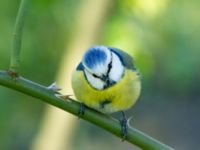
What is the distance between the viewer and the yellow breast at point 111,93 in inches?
76.0

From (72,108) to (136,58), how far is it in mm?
1477

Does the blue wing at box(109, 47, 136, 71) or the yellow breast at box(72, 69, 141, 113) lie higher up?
the blue wing at box(109, 47, 136, 71)

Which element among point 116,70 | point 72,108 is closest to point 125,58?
point 116,70

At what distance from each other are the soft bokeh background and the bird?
0.63 metres

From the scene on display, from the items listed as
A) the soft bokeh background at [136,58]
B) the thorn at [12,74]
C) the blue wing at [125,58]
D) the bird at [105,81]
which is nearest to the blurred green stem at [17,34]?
the thorn at [12,74]

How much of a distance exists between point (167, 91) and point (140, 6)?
284 centimetres

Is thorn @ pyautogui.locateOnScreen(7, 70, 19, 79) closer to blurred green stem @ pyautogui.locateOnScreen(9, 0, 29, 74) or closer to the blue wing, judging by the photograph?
blurred green stem @ pyautogui.locateOnScreen(9, 0, 29, 74)

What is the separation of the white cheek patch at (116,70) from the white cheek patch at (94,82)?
0.11 feet

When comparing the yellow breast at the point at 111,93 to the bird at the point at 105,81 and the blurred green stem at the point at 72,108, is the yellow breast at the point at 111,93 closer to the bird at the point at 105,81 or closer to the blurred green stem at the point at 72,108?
the bird at the point at 105,81

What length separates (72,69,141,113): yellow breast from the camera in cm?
193

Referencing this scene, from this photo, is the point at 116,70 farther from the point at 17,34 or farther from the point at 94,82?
the point at 17,34

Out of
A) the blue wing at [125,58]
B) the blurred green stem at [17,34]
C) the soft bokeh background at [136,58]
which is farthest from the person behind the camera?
the soft bokeh background at [136,58]

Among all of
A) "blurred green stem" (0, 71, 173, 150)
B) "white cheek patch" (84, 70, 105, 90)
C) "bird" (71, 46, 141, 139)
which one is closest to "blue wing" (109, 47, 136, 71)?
"bird" (71, 46, 141, 139)

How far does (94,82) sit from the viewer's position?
1.98 m
